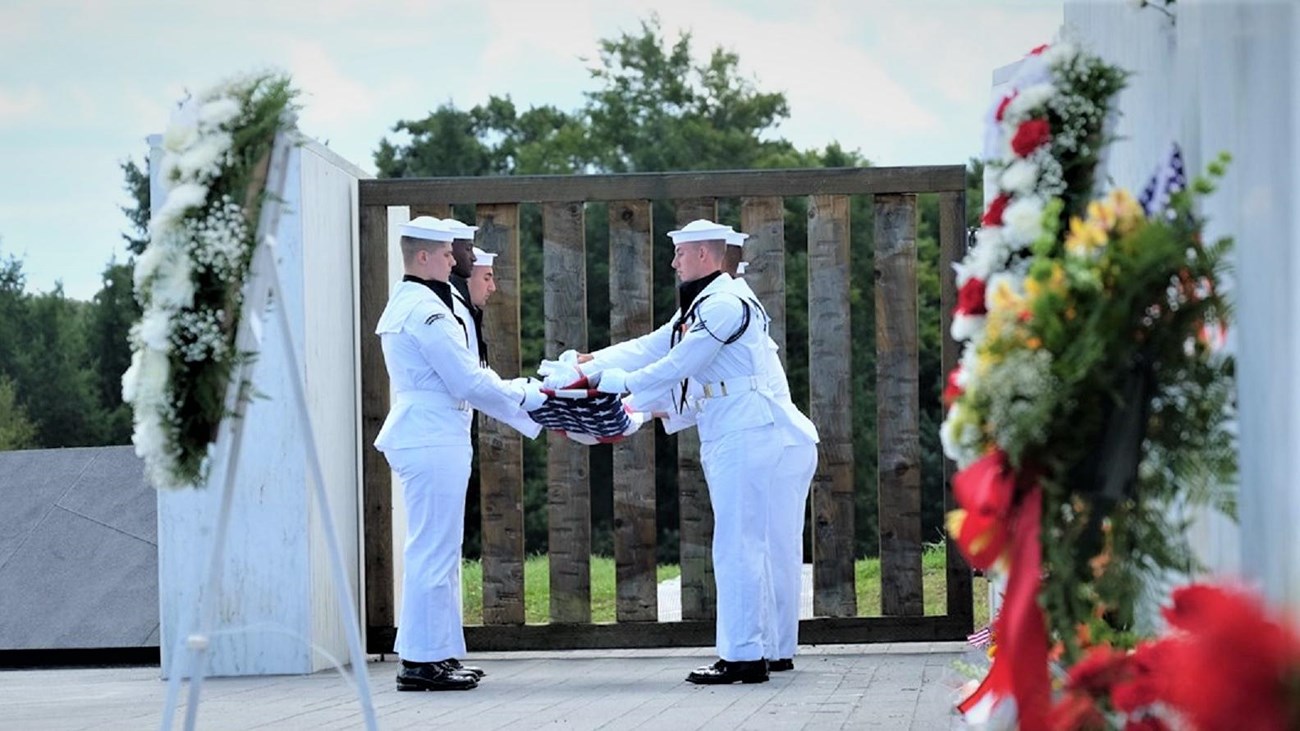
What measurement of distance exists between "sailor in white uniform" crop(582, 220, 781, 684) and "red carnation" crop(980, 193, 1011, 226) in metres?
3.93

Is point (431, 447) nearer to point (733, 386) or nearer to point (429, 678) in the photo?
point (429, 678)

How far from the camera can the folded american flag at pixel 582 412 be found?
311 inches

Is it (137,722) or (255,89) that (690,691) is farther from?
(255,89)

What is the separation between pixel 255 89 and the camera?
4.46 m

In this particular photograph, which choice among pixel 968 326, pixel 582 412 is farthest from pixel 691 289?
pixel 968 326

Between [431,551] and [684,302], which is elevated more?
[684,302]

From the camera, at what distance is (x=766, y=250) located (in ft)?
29.0

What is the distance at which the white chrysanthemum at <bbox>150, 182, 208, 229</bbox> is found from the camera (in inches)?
167

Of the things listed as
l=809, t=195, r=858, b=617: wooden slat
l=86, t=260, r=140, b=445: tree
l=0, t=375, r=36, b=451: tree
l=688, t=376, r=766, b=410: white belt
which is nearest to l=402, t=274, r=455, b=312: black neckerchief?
l=688, t=376, r=766, b=410: white belt

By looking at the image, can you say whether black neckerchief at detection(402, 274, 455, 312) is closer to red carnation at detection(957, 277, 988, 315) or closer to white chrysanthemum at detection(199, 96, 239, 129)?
white chrysanthemum at detection(199, 96, 239, 129)

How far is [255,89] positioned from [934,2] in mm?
24091

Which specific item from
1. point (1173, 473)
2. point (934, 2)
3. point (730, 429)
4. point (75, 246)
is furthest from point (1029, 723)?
point (75, 246)

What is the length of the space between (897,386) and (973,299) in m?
5.37

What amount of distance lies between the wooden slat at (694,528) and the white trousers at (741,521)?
1.13 meters
